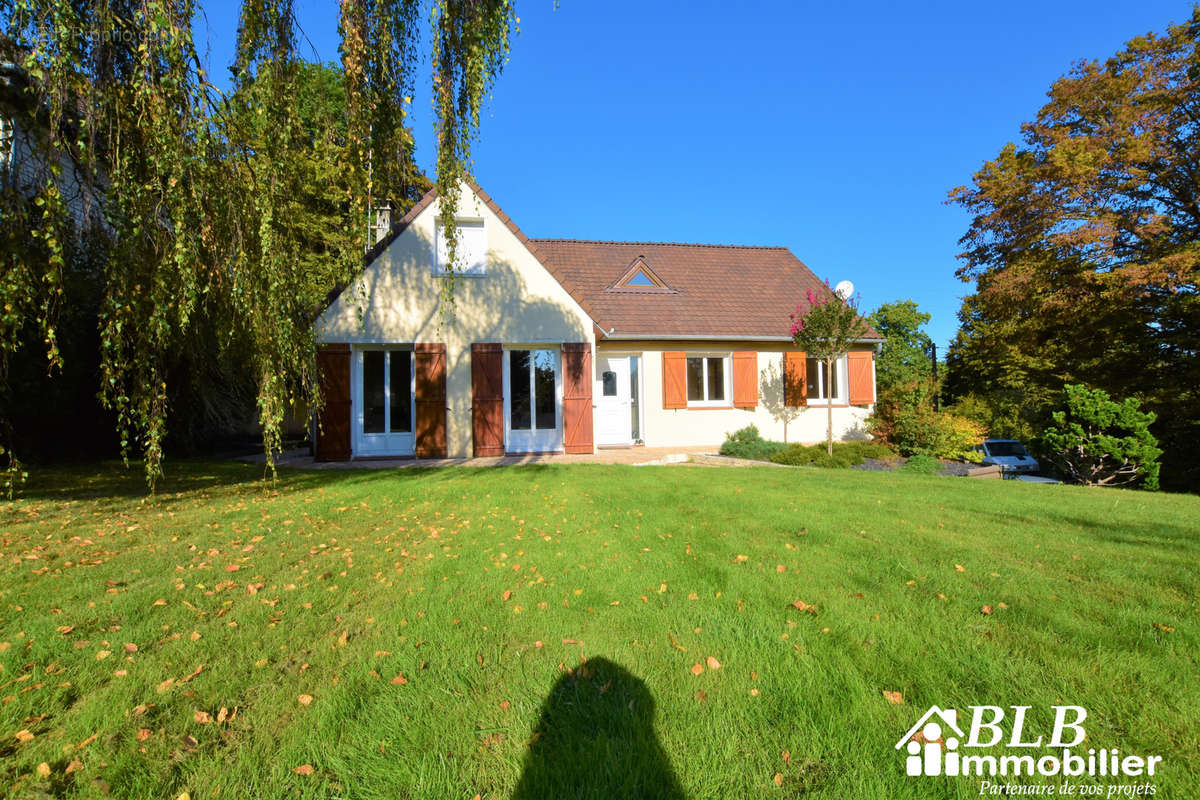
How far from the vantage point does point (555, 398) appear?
10.8 metres

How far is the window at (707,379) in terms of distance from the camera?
12.9 m

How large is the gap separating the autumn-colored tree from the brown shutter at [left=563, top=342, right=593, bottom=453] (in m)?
10.0

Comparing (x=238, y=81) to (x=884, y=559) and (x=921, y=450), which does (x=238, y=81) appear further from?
(x=921, y=450)

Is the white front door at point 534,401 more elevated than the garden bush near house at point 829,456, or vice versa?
the white front door at point 534,401

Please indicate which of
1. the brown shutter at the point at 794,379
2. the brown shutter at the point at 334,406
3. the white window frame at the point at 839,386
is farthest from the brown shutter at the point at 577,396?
the white window frame at the point at 839,386

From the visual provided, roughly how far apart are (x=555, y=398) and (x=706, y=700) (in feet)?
29.6

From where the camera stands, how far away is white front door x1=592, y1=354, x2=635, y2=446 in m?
12.4

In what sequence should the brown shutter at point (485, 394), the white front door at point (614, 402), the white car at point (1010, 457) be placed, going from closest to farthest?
the brown shutter at point (485, 394), the white front door at point (614, 402), the white car at point (1010, 457)

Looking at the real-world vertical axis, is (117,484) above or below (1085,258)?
below

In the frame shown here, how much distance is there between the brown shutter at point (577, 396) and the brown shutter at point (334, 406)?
169 inches

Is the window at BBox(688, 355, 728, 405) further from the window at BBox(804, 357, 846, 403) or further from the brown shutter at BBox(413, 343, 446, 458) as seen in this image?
the brown shutter at BBox(413, 343, 446, 458)

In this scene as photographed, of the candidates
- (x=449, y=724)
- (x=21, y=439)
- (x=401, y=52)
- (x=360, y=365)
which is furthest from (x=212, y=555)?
(x=21, y=439)

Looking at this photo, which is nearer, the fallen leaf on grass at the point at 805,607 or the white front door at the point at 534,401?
the fallen leaf on grass at the point at 805,607

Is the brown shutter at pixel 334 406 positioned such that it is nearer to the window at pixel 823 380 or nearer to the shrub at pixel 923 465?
the window at pixel 823 380
